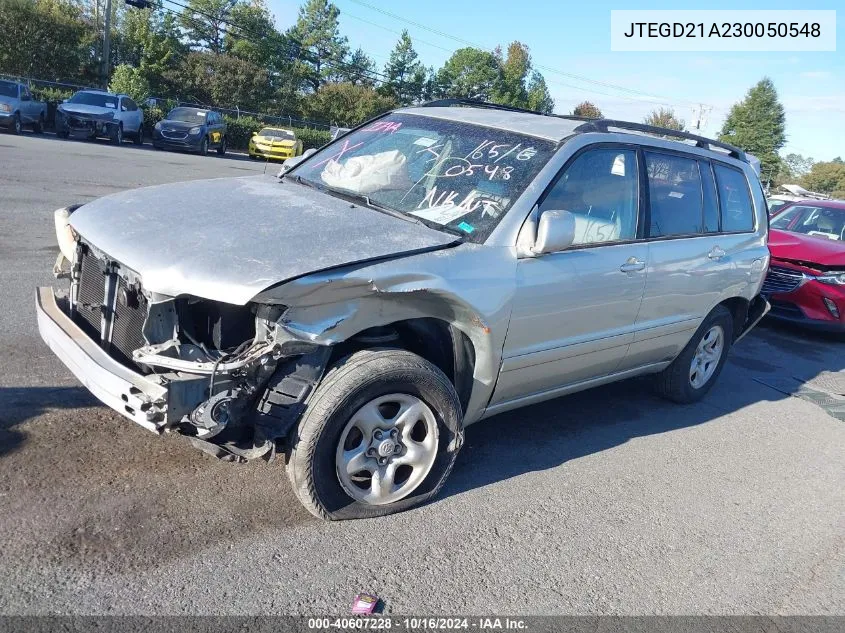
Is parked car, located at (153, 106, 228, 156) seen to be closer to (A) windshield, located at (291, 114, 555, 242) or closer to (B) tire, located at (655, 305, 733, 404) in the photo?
(A) windshield, located at (291, 114, 555, 242)

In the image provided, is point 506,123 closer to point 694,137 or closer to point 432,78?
point 694,137

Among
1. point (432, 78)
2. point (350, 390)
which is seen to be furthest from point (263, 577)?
point (432, 78)

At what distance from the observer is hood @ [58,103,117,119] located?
22.9m

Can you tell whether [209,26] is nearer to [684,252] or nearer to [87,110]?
[87,110]

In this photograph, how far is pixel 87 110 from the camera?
23.1m

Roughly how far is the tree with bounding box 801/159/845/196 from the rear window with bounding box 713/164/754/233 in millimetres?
59577

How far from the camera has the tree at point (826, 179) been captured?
60031 mm

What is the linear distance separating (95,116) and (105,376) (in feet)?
74.5

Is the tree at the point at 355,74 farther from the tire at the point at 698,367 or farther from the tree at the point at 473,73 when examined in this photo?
the tire at the point at 698,367

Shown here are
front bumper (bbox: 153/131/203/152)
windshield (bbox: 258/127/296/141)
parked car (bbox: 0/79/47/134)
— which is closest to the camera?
parked car (bbox: 0/79/47/134)

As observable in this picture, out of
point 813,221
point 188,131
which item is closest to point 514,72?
point 188,131

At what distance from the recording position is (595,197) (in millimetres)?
4445

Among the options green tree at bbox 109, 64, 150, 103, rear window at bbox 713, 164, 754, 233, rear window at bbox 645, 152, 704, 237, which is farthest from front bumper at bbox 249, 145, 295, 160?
rear window at bbox 645, 152, 704, 237

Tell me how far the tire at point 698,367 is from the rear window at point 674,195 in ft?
2.65
